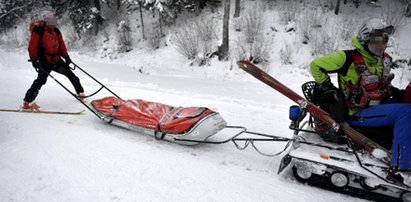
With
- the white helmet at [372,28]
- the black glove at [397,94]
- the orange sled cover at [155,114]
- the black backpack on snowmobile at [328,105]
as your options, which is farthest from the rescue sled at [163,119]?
the black glove at [397,94]

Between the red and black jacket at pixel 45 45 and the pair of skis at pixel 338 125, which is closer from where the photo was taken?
the pair of skis at pixel 338 125

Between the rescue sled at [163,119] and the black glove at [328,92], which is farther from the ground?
the black glove at [328,92]

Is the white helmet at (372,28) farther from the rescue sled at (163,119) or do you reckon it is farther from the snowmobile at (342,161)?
the rescue sled at (163,119)

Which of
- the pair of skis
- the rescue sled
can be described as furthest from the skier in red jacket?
the pair of skis

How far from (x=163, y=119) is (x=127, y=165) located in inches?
33.8

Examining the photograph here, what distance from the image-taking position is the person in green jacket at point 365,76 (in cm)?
291

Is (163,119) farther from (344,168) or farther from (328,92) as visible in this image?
(344,168)

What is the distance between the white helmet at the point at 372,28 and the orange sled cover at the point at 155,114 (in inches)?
74.4

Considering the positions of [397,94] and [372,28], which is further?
[397,94]

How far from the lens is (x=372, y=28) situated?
2.90 metres

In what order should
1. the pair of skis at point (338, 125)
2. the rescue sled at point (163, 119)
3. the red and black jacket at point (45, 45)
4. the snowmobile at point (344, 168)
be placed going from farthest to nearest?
the red and black jacket at point (45, 45) → the rescue sled at point (163, 119) → the pair of skis at point (338, 125) → the snowmobile at point (344, 168)

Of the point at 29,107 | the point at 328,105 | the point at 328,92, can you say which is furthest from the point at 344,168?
the point at 29,107

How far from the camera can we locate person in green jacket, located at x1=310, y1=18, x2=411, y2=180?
2.91 metres

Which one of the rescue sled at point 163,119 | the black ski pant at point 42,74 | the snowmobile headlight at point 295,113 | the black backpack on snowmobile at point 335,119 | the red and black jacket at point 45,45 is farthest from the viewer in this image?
the black ski pant at point 42,74
